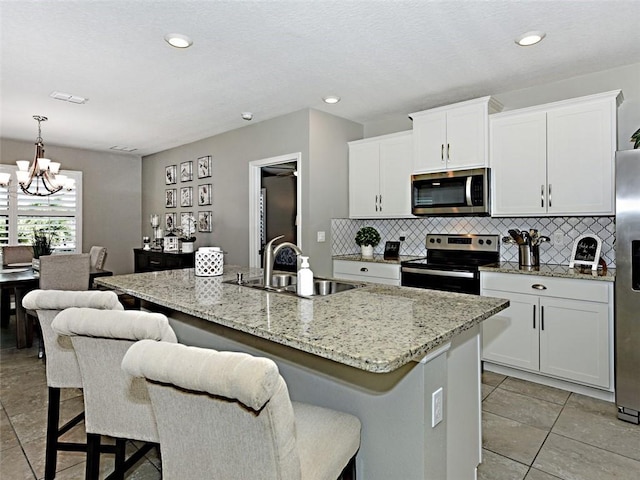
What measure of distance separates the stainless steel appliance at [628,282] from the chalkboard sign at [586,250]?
0.49 m

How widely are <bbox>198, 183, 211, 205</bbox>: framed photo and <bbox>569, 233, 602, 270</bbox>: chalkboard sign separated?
4.35 metres

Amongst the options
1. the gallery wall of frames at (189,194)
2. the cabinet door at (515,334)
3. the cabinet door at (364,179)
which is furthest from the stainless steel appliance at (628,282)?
the gallery wall of frames at (189,194)

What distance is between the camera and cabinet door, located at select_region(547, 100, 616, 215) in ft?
9.43

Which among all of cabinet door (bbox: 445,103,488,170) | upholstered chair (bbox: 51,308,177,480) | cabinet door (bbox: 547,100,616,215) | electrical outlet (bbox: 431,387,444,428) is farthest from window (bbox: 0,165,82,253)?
cabinet door (bbox: 547,100,616,215)

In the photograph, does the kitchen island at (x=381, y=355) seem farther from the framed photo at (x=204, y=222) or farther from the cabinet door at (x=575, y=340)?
the framed photo at (x=204, y=222)

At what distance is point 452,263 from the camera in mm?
3688

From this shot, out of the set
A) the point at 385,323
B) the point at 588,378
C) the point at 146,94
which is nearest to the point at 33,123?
the point at 146,94

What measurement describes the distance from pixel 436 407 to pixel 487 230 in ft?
9.41

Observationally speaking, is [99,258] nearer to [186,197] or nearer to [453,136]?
[186,197]

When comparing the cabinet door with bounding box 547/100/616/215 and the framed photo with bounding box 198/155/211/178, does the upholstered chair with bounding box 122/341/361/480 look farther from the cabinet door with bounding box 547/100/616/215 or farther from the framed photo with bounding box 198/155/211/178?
the framed photo with bounding box 198/155/211/178

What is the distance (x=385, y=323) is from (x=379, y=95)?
2.88 m

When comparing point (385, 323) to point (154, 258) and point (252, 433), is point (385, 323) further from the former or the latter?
point (154, 258)

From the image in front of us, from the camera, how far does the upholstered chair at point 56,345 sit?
5.23 ft

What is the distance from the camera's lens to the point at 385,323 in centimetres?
141
